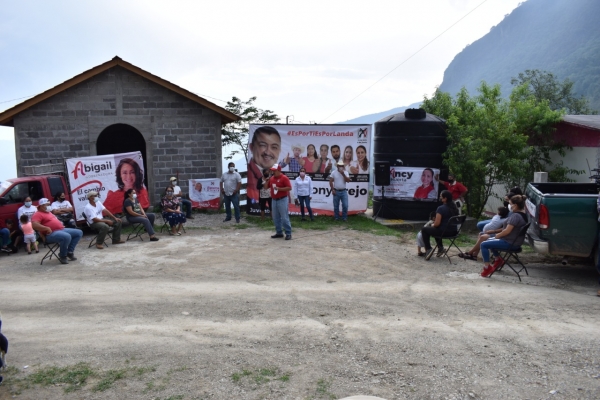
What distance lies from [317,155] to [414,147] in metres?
2.85

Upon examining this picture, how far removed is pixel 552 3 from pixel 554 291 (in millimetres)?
151045

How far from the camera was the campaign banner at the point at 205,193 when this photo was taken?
16688 millimetres

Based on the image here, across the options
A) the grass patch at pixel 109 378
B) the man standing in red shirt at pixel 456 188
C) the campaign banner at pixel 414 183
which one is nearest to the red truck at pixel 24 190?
the grass patch at pixel 109 378

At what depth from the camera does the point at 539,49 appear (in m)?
117

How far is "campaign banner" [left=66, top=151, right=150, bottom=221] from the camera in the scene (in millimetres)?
13672

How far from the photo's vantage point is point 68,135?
1616cm

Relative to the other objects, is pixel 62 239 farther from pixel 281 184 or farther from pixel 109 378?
pixel 109 378

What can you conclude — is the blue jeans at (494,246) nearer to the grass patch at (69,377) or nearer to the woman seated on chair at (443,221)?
the woman seated on chair at (443,221)

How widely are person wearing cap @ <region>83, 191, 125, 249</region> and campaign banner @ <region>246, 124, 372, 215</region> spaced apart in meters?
4.88

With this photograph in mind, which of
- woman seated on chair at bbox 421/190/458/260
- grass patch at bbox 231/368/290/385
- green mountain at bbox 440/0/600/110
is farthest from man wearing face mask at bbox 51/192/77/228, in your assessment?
green mountain at bbox 440/0/600/110

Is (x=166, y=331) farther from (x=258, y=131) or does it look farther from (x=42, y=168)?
(x=258, y=131)

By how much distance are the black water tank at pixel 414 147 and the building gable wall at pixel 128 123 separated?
5511 millimetres

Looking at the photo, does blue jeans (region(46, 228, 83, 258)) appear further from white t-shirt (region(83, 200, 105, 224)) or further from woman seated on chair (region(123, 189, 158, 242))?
woman seated on chair (region(123, 189, 158, 242))

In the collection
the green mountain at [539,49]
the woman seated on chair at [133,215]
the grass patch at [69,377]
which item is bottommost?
the grass patch at [69,377]
